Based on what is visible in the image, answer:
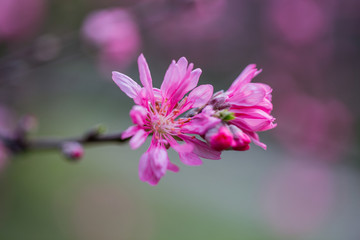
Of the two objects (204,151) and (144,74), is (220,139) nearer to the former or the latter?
(204,151)

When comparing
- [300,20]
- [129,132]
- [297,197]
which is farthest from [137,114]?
[300,20]

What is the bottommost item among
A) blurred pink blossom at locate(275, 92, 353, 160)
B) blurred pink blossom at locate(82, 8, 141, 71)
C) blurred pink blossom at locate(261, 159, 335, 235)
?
blurred pink blossom at locate(82, 8, 141, 71)

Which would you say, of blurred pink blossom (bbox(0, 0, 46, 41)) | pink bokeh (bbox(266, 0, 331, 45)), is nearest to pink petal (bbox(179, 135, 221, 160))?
blurred pink blossom (bbox(0, 0, 46, 41))

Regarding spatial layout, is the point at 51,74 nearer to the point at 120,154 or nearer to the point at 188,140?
the point at 120,154

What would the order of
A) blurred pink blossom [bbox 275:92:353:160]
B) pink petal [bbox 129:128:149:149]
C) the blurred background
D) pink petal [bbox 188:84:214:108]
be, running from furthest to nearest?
blurred pink blossom [bbox 275:92:353:160] → the blurred background → pink petal [bbox 188:84:214:108] → pink petal [bbox 129:128:149:149]

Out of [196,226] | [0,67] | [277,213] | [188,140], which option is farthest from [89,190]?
[188,140]

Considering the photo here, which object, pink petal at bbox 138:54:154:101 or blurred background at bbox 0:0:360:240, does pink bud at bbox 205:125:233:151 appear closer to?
pink petal at bbox 138:54:154:101

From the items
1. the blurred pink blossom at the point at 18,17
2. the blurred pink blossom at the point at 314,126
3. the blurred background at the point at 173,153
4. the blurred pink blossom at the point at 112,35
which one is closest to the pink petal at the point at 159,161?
the blurred background at the point at 173,153

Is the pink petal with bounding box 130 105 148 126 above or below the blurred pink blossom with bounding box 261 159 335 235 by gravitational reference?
below
